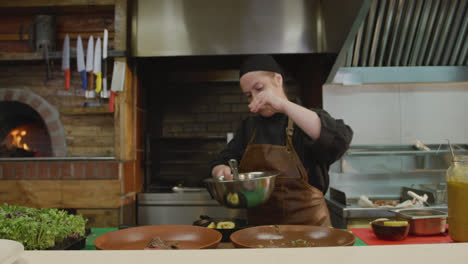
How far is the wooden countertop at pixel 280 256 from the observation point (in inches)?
19.5

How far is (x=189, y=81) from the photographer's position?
12.0 ft

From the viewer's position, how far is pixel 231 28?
3.21 meters

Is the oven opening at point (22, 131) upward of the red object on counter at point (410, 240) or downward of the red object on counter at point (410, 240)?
upward

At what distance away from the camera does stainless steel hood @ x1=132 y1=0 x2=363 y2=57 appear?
319cm

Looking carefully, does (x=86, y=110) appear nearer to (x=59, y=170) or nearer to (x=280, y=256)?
(x=59, y=170)

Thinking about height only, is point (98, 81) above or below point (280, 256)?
above

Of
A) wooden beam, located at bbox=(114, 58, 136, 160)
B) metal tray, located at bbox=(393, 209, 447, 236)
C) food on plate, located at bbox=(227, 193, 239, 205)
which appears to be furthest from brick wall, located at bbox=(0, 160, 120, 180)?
metal tray, located at bbox=(393, 209, 447, 236)

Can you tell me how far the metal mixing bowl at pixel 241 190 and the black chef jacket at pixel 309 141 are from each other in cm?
46

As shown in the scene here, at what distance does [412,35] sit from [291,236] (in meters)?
2.50

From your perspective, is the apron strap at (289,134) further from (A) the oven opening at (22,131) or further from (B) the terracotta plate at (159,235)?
(A) the oven opening at (22,131)

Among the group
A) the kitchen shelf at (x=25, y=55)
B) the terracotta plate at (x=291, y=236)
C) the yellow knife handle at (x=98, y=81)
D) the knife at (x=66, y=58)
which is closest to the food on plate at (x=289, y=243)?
the terracotta plate at (x=291, y=236)

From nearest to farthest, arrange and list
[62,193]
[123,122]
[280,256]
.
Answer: [280,256] → [62,193] → [123,122]

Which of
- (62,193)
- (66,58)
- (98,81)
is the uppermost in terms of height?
(66,58)

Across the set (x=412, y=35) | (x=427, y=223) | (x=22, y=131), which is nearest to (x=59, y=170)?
(x=22, y=131)
